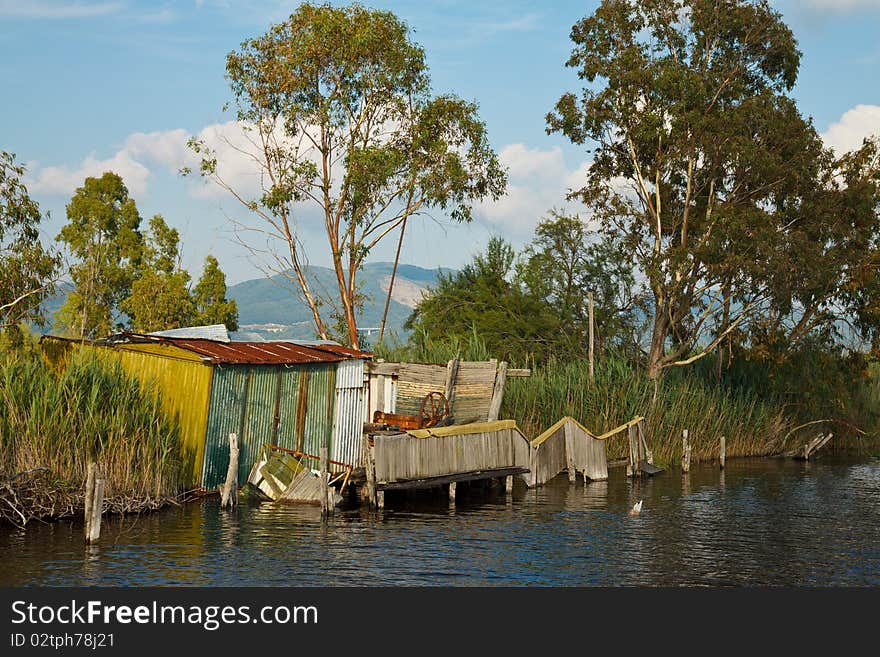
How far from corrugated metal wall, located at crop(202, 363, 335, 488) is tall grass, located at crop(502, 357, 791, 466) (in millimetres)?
8506

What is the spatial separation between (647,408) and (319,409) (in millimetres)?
14561

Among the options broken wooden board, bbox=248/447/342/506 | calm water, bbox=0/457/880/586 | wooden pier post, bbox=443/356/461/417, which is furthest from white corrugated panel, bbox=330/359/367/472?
wooden pier post, bbox=443/356/461/417

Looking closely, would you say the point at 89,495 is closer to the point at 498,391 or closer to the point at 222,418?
the point at 222,418

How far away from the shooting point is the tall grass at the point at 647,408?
35000 mm

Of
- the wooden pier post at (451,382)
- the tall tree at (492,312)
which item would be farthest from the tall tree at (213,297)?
the wooden pier post at (451,382)

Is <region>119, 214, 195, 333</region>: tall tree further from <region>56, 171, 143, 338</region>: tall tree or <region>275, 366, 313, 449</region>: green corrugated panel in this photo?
<region>275, 366, 313, 449</region>: green corrugated panel

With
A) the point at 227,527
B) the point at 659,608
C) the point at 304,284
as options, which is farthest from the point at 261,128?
the point at 659,608

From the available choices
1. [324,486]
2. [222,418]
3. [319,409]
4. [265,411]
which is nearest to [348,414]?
[319,409]

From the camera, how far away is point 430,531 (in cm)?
2297

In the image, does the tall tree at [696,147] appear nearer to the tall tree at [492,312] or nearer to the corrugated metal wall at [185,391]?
the tall tree at [492,312]

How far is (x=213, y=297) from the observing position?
5216 centimetres

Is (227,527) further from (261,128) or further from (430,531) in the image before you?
(261,128)

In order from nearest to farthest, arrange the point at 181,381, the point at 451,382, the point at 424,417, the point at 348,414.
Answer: the point at 181,381 → the point at 348,414 → the point at 424,417 → the point at 451,382

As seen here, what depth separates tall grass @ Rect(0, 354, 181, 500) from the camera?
20.7m
